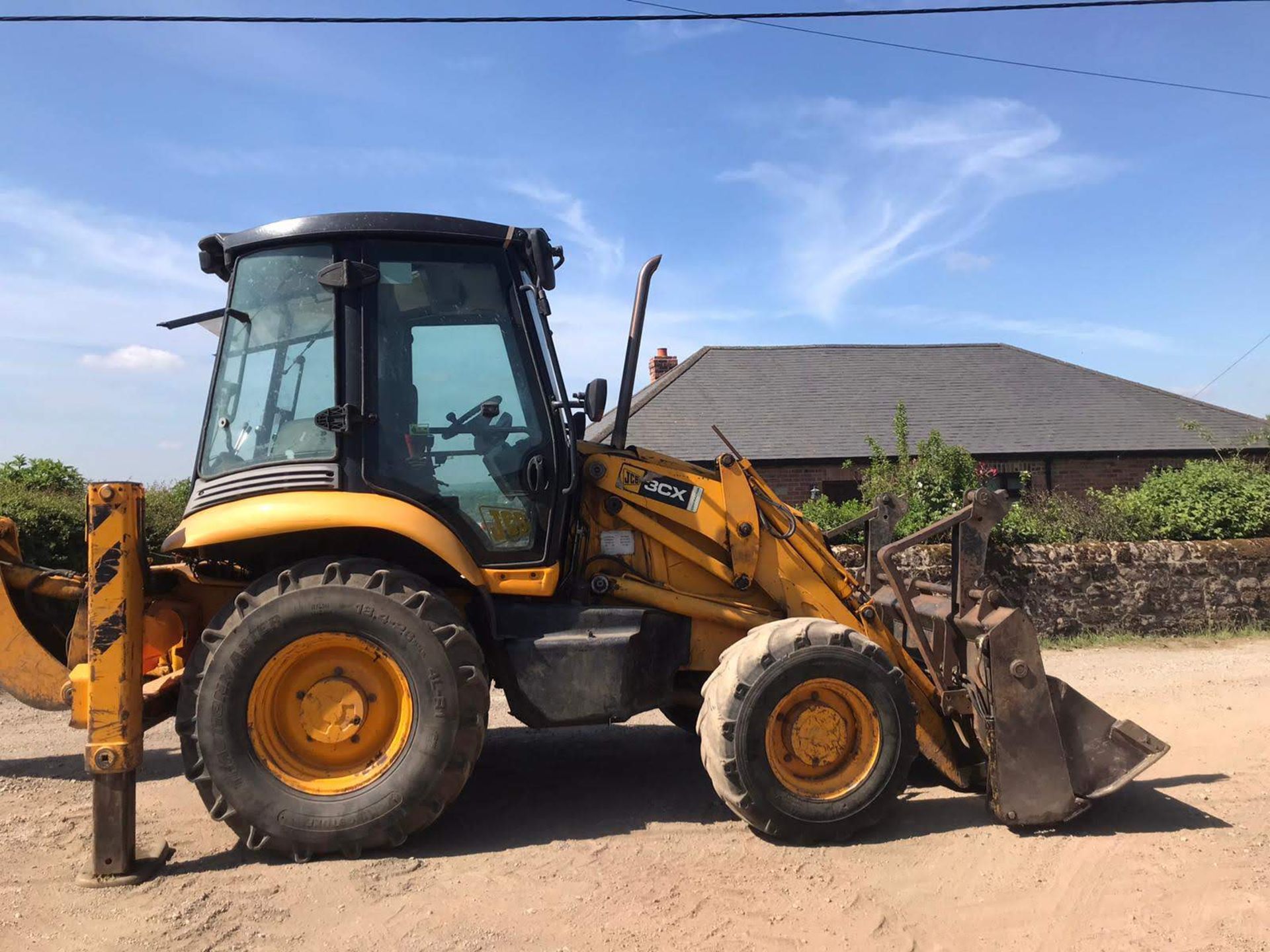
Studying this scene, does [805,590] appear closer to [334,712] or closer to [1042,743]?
[1042,743]

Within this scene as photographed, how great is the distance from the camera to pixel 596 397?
4926mm

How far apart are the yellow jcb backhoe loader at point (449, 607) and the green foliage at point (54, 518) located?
4.21 meters

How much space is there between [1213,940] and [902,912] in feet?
3.47

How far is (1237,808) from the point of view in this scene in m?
5.05

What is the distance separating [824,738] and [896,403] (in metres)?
17.1

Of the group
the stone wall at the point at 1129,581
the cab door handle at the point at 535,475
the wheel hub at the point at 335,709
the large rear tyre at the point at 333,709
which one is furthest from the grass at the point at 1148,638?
the wheel hub at the point at 335,709

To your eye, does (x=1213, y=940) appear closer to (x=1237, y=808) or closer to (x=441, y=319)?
(x=1237, y=808)

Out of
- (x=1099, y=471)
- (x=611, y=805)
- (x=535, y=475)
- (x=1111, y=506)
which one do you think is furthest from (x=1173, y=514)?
(x=535, y=475)

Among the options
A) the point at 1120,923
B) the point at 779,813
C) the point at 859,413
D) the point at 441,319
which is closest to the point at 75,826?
the point at 441,319

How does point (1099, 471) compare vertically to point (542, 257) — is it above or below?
below

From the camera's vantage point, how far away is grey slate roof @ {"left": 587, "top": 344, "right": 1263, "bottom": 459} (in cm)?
1914

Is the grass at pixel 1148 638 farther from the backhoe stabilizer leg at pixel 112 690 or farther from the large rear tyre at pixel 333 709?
the backhoe stabilizer leg at pixel 112 690

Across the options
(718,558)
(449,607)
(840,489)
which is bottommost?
(449,607)

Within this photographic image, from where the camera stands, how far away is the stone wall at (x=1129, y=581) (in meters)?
11.1
